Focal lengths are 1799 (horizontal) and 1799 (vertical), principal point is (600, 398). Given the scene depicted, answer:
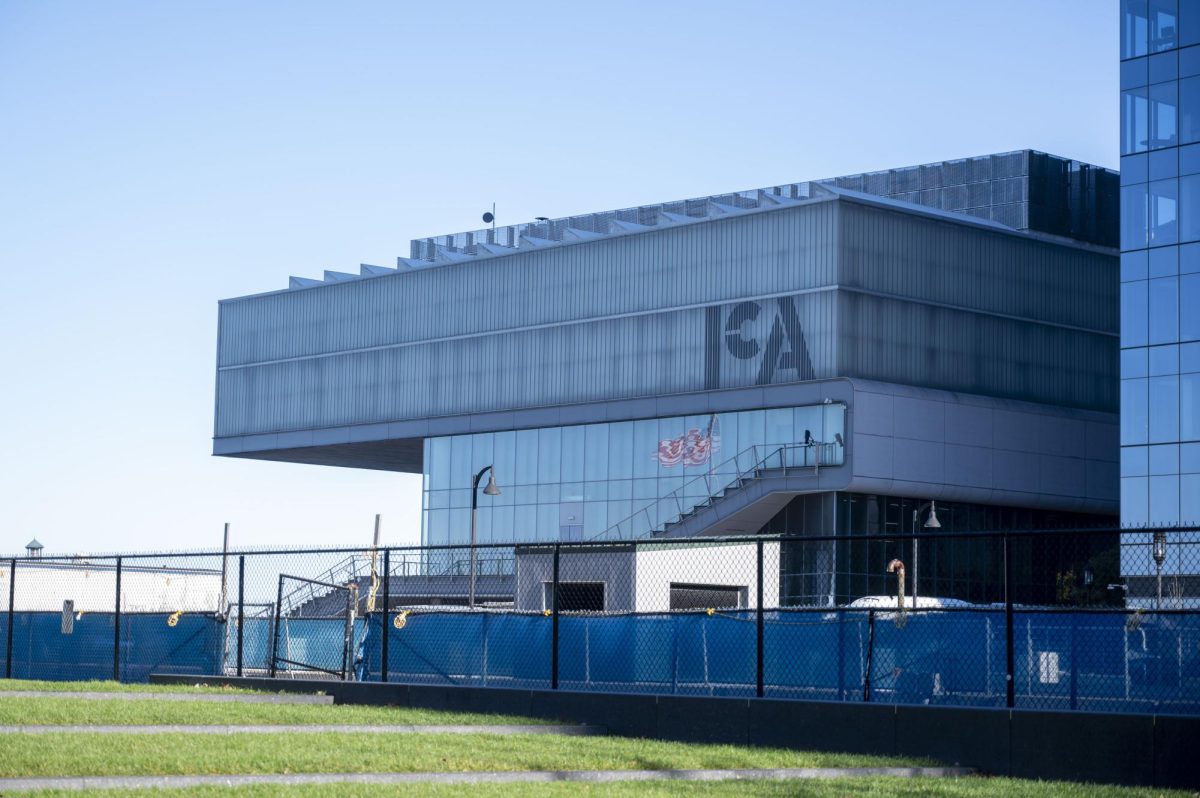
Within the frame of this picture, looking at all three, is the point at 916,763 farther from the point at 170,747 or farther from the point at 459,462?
the point at 459,462

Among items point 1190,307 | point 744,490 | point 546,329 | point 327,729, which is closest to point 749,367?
point 744,490

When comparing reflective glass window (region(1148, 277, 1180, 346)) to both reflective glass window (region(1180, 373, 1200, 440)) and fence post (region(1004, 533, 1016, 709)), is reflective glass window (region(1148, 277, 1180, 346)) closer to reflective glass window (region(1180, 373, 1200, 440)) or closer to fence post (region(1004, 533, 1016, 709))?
reflective glass window (region(1180, 373, 1200, 440))

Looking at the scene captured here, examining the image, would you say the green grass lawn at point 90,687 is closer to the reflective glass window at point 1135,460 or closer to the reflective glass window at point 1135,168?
the reflective glass window at point 1135,460

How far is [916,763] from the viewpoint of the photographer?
18.3m

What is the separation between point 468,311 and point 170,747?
6856 cm

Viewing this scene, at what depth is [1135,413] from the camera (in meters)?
62.6

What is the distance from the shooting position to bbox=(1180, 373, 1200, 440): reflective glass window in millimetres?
60906

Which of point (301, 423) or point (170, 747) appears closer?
point (170, 747)

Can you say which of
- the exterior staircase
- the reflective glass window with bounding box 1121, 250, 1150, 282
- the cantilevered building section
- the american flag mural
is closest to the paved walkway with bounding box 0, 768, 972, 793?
the reflective glass window with bounding box 1121, 250, 1150, 282

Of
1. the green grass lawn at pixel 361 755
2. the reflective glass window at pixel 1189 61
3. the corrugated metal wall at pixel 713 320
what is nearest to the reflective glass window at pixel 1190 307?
the reflective glass window at pixel 1189 61

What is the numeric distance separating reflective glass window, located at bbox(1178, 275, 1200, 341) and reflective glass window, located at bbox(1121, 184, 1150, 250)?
2315mm

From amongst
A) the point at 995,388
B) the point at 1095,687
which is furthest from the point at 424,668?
the point at 995,388

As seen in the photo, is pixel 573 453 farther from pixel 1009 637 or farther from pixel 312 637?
pixel 1009 637

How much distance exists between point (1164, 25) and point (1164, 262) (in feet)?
27.5
